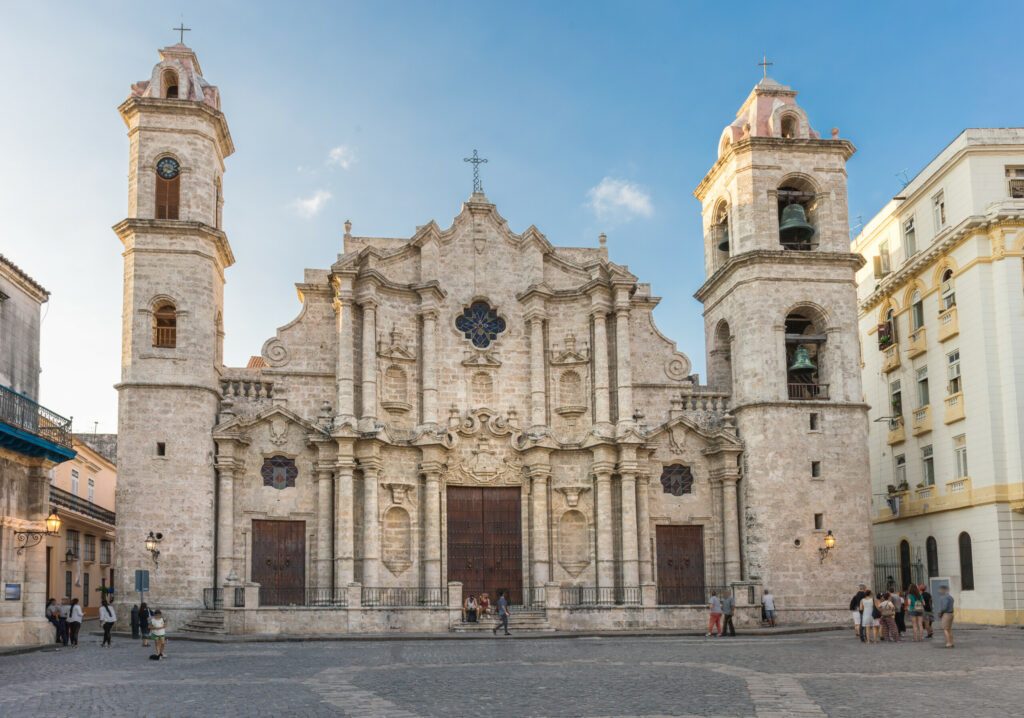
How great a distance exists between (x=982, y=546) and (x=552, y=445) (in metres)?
13.4

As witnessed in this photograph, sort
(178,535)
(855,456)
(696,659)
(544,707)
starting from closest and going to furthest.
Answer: (544,707) < (696,659) < (178,535) < (855,456)

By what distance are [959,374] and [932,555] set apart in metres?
6.33

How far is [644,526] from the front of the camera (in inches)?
1455

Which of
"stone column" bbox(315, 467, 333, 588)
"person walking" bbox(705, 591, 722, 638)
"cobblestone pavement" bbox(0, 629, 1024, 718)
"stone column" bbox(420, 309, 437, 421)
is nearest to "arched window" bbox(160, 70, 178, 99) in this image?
"stone column" bbox(420, 309, 437, 421)

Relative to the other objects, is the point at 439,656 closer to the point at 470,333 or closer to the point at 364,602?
the point at 364,602

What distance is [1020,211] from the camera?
34750 mm

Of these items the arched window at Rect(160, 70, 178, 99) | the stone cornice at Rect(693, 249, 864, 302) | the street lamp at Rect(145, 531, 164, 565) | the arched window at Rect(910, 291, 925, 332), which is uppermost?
the arched window at Rect(160, 70, 178, 99)

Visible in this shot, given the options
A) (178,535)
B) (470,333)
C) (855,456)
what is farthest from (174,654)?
(855,456)

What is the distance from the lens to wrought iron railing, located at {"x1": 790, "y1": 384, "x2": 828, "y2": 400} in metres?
37.5

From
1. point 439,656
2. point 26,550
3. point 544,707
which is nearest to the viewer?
point 544,707

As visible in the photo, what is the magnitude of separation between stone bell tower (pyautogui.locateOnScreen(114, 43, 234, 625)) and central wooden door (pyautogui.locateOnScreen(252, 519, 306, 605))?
1617mm

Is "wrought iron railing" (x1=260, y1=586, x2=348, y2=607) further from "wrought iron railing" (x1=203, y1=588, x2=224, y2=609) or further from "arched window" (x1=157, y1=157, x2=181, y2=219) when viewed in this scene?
"arched window" (x1=157, y1=157, x2=181, y2=219)

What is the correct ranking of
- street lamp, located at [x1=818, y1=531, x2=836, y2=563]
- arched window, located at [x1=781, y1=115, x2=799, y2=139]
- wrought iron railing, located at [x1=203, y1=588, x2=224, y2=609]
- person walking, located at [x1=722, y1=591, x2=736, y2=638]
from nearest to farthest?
1. person walking, located at [x1=722, y1=591, x2=736, y2=638]
2. wrought iron railing, located at [x1=203, y1=588, x2=224, y2=609]
3. street lamp, located at [x1=818, y1=531, x2=836, y2=563]
4. arched window, located at [x1=781, y1=115, x2=799, y2=139]

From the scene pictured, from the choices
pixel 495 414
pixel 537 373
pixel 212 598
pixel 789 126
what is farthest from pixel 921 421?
pixel 212 598
